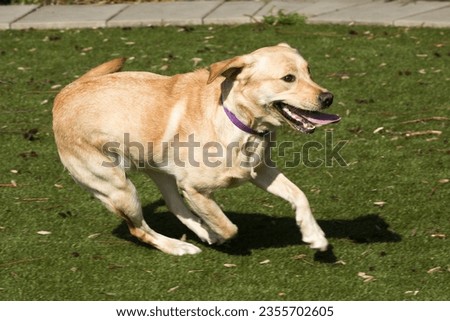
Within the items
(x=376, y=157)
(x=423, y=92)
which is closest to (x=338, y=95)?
(x=423, y=92)

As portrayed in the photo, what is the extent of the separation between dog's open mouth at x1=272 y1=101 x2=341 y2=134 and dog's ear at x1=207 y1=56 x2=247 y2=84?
35 centimetres

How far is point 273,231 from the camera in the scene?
7395mm

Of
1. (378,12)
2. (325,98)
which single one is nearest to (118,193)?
(325,98)

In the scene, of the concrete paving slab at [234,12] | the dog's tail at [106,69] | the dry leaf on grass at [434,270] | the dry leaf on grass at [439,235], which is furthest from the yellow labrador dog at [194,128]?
the concrete paving slab at [234,12]

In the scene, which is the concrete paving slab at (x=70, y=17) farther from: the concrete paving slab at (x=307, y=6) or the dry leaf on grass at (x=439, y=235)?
the dry leaf on grass at (x=439, y=235)

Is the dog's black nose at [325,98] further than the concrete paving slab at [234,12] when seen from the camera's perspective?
No

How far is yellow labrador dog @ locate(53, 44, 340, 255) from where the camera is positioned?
6504mm

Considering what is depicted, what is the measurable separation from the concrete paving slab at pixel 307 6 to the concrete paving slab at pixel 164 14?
0.75 metres

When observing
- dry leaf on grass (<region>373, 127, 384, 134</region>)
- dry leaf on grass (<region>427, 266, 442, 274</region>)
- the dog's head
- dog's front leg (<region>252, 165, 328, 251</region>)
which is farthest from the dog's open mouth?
dry leaf on grass (<region>373, 127, 384, 134</region>)

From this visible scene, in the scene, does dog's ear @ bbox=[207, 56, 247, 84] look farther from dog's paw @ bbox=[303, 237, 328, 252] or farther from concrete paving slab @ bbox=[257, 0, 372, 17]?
concrete paving slab @ bbox=[257, 0, 372, 17]

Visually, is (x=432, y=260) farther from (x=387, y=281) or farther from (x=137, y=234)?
(x=137, y=234)

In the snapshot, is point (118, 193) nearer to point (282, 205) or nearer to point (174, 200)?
point (174, 200)

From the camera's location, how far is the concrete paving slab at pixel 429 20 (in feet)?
38.4

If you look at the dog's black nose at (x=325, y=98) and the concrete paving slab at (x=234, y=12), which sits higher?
the dog's black nose at (x=325, y=98)
